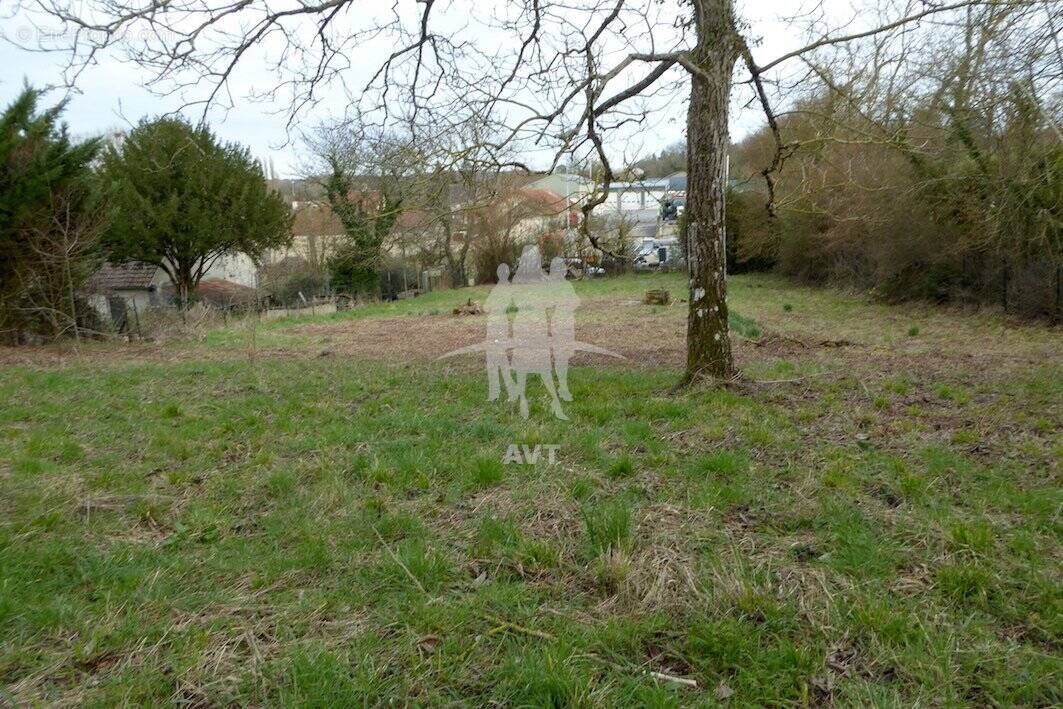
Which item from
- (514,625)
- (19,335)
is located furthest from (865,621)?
(19,335)

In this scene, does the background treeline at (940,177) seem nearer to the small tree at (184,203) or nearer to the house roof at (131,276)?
the small tree at (184,203)

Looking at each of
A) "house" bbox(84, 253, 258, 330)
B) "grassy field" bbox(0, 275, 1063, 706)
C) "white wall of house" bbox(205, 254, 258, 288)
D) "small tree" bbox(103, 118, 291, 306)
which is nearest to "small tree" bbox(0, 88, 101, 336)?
"house" bbox(84, 253, 258, 330)

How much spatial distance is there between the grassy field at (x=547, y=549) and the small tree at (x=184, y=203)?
18636 mm

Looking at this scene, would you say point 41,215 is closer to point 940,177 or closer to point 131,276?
point 131,276

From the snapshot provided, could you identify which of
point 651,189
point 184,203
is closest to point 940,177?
point 651,189

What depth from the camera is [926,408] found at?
19.9 feet

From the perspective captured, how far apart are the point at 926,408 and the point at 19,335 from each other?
16711 millimetres

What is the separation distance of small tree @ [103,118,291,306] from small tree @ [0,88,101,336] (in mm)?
7906

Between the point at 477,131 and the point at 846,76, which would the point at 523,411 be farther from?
the point at 846,76

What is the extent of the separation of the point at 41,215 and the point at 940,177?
18043 millimetres

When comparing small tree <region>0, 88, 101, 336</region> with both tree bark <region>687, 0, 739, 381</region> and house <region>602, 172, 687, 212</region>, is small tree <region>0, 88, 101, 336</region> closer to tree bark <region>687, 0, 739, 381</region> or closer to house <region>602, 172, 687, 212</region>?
Result: house <region>602, 172, 687, 212</region>

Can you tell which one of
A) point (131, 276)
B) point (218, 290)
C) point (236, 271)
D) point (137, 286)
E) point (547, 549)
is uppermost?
point (236, 271)

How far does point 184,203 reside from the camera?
2402 cm

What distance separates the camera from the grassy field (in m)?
2.51
